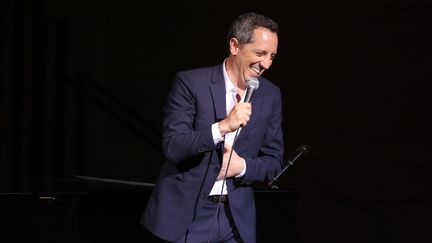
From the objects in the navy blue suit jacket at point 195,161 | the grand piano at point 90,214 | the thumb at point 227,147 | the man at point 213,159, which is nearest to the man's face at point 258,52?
the man at point 213,159

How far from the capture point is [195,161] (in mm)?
2461

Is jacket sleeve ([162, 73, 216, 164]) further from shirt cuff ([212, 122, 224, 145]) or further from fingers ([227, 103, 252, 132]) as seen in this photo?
fingers ([227, 103, 252, 132])

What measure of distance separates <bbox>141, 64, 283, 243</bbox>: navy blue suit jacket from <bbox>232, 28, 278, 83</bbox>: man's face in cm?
12

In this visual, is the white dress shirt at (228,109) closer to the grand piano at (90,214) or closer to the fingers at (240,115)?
the fingers at (240,115)

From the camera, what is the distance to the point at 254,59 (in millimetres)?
2426

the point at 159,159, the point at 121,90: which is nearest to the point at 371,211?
the point at 159,159

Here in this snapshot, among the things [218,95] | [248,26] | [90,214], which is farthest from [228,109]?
[90,214]

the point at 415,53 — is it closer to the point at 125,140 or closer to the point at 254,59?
the point at 125,140

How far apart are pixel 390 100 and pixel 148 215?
14.1 ft

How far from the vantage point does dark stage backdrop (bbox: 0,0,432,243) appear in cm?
613

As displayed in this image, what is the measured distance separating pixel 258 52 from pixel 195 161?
1.35 ft

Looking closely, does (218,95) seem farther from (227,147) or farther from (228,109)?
(227,147)

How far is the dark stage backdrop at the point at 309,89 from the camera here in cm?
613

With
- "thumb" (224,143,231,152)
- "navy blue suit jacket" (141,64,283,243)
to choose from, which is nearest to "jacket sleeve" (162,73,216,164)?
"navy blue suit jacket" (141,64,283,243)
